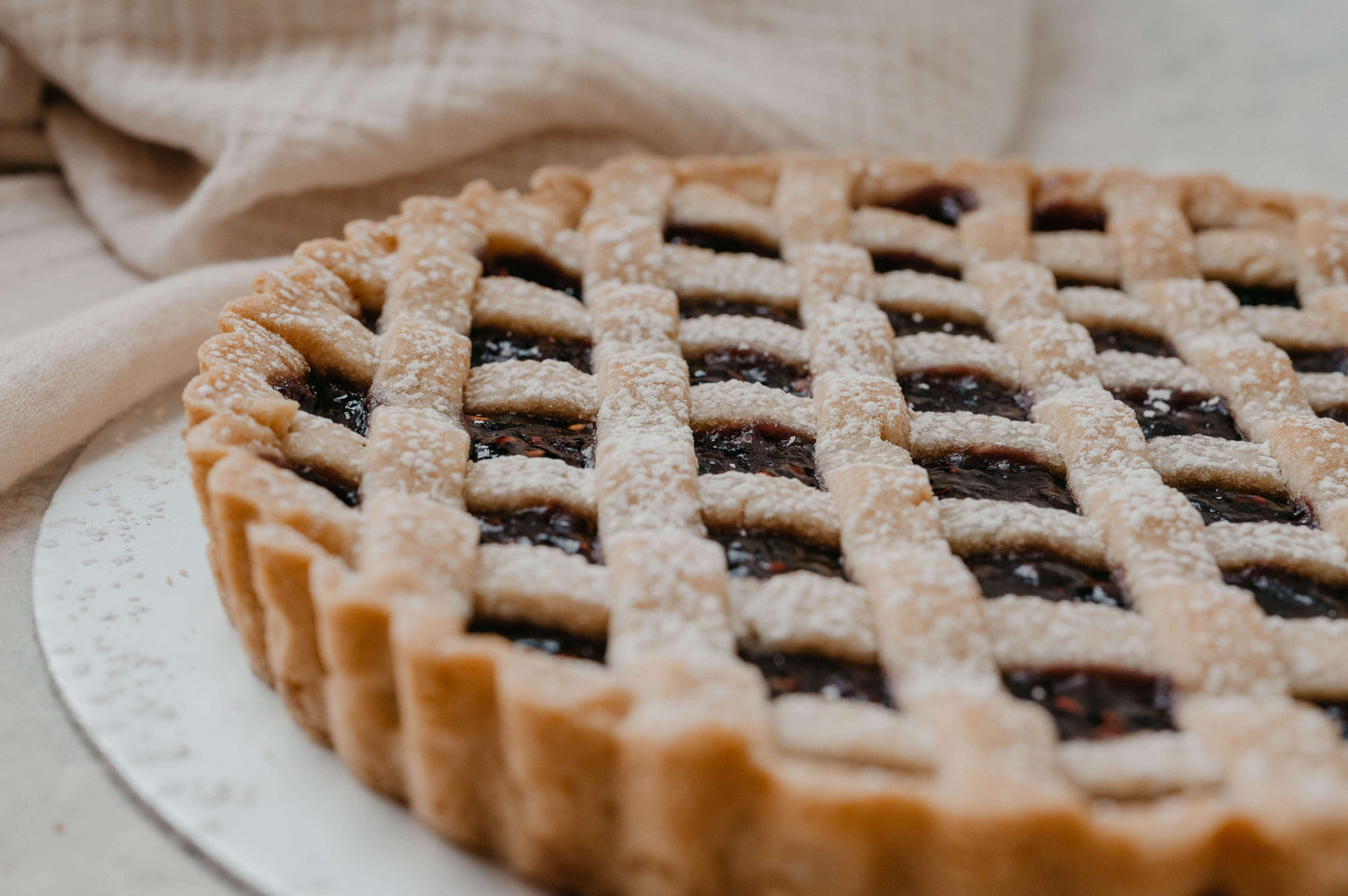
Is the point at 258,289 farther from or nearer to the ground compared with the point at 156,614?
farther from the ground

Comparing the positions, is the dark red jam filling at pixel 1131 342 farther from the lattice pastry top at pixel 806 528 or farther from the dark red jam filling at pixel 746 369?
the dark red jam filling at pixel 746 369

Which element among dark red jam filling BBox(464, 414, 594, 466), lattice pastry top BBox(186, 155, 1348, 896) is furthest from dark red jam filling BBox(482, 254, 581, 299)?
dark red jam filling BBox(464, 414, 594, 466)

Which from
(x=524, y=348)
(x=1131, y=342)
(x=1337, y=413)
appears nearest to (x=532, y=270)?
(x=524, y=348)

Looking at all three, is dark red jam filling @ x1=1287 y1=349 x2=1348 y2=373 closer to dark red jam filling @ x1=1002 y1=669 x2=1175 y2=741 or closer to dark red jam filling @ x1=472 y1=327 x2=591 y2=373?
dark red jam filling @ x1=1002 y1=669 x2=1175 y2=741

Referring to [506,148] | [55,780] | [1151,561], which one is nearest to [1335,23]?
[506,148]

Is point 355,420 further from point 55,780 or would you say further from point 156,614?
point 55,780

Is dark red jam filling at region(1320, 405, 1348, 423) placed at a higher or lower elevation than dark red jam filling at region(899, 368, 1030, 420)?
higher

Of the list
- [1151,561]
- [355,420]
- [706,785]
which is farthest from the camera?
[355,420]
